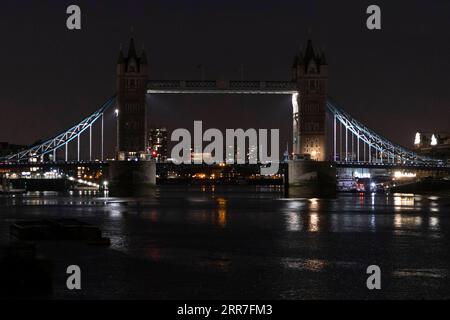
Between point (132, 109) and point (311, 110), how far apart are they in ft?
67.6

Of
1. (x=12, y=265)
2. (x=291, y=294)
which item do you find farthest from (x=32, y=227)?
(x=291, y=294)

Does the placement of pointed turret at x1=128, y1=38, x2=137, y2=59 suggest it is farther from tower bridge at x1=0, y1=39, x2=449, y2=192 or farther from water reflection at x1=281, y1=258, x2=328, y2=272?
water reflection at x1=281, y1=258, x2=328, y2=272

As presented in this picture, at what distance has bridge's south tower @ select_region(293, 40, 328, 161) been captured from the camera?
319ft

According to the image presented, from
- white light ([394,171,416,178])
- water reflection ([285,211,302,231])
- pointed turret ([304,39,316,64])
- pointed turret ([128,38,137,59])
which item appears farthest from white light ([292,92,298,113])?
white light ([394,171,416,178])

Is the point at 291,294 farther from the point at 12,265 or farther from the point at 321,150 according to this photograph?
the point at 321,150

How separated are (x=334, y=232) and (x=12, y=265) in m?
20.8

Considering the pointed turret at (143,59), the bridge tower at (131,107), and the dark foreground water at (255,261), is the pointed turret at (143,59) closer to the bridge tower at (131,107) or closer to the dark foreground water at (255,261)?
the bridge tower at (131,107)

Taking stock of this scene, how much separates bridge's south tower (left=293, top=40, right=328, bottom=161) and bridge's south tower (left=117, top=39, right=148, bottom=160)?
1764cm

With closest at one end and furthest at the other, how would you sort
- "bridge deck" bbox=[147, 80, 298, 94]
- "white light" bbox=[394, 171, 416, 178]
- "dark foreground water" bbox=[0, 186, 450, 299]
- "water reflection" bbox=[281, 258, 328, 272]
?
1. "dark foreground water" bbox=[0, 186, 450, 299]
2. "water reflection" bbox=[281, 258, 328, 272]
3. "bridge deck" bbox=[147, 80, 298, 94]
4. "white light" bbox=[394, 171, 416, 178]

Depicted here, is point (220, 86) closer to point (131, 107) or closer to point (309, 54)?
point (131, 107)

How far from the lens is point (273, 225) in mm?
39750

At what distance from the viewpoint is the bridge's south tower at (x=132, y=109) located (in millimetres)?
97312

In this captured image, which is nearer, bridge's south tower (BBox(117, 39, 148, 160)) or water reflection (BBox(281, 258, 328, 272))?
A: water reflection (BBox(281, 258, 328, 272))
